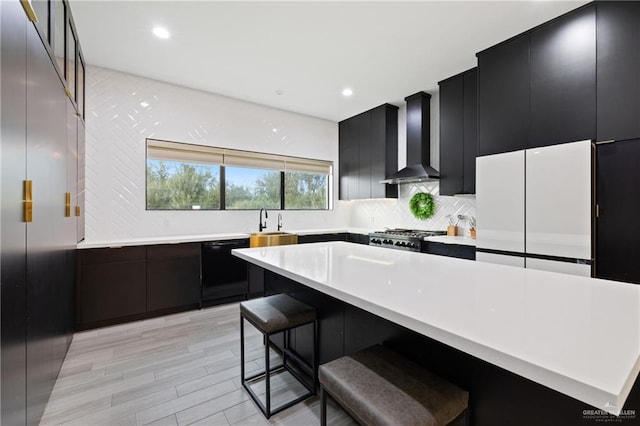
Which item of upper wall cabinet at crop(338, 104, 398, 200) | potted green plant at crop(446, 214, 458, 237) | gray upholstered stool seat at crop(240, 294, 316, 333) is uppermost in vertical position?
upper wall cabinet at crop(338, 104, 398, 200)

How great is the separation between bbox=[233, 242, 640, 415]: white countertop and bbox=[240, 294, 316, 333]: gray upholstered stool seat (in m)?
0.35

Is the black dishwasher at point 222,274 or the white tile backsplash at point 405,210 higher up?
the white tile backsplash at point 405,210

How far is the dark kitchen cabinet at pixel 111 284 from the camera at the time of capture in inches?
117

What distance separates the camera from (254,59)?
3.18m

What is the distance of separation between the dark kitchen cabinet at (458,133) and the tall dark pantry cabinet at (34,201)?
3.74m

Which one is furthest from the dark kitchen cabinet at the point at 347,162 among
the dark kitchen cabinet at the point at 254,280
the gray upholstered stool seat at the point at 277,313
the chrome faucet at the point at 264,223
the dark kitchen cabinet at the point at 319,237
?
the gray upholstered stool seat at the point at 277,313

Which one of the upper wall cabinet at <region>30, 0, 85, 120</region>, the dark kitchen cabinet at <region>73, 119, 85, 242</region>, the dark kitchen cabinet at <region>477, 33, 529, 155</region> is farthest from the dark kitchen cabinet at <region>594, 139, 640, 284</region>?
the dark kitchen cabinet at <region>73, 119, 85, 242</region>

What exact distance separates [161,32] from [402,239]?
3473 mm

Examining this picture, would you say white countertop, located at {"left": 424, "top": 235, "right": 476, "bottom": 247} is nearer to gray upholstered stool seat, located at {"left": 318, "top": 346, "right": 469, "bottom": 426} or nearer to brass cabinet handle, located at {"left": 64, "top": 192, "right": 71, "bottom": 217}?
gray upholstered stool seat, located at {"left": 318, "top": 346, "right": 469, "bottom": 426}

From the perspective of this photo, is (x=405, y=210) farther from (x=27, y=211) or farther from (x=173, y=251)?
(x=27, y=211)

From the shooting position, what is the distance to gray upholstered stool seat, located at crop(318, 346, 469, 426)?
930 millimetres

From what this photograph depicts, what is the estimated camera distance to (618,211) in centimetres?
218

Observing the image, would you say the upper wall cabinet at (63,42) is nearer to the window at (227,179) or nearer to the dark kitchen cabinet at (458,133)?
the window at (227,179)

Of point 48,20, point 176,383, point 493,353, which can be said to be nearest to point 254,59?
point 48,20
